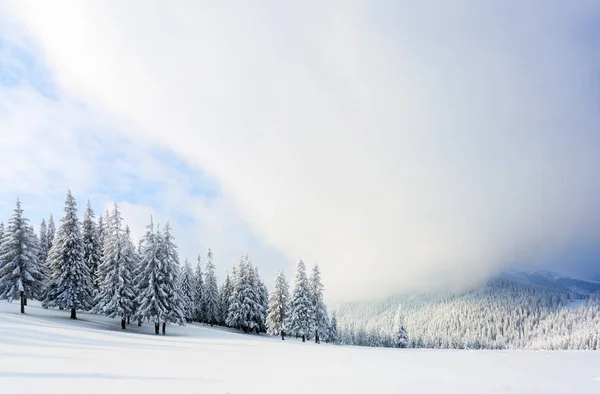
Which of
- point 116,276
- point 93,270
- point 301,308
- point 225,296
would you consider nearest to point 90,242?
point 93,270

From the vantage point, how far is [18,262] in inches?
1661

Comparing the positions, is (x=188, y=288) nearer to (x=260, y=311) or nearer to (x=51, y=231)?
(x=260, y=311)

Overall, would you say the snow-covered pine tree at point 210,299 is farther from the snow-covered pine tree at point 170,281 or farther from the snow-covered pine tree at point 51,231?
the snow-covered pine tree at point 51,231

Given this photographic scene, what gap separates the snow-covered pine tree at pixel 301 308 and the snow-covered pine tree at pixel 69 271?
2947 cm

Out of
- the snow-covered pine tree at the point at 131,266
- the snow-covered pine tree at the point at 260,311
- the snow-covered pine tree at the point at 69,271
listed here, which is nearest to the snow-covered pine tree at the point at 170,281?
the snow-covered pine tree at the point at 131,266

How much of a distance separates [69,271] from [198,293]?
32.5 m

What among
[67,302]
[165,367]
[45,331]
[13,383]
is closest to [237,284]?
[67,302]

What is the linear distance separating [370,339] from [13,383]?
150m

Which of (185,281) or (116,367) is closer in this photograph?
(116,367)

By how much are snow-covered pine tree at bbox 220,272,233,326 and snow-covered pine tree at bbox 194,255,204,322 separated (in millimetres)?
4220

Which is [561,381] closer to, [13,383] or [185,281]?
[13,383]

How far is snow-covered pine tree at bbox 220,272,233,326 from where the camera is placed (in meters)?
72.1

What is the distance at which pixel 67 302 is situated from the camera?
4219cm

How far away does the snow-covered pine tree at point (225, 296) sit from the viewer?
72062mm
